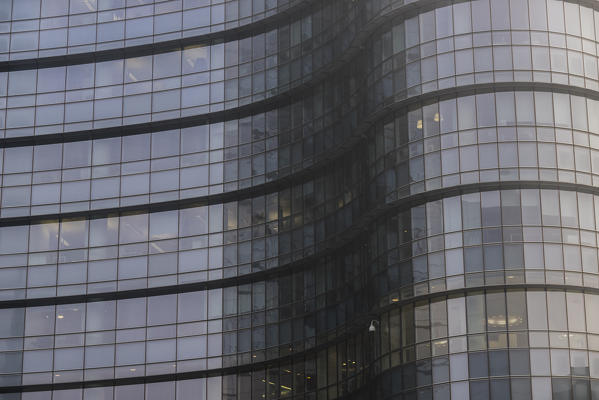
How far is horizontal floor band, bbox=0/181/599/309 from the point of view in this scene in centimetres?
5616

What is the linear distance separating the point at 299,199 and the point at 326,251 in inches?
158

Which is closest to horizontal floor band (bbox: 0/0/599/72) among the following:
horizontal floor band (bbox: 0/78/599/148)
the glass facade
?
the glass facade

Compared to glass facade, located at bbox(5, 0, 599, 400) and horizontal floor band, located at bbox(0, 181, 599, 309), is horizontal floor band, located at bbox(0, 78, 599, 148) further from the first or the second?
horizontal floor band, located at bbox(0, 181, 599, 309)

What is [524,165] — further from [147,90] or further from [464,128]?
[147,90]

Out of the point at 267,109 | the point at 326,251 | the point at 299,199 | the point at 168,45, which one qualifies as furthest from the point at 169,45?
the point at 326,251

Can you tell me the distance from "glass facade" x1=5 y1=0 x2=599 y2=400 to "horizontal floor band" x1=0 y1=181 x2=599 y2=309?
0.37ft

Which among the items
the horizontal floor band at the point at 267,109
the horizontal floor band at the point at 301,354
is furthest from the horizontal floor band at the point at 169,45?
the horizontal floor band at the point at 301,354

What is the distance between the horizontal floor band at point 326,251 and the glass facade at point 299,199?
113 mm

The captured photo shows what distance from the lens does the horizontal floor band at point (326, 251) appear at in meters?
56.2

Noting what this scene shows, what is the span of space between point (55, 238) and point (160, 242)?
21.9 ft

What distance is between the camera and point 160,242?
6944 centimetres

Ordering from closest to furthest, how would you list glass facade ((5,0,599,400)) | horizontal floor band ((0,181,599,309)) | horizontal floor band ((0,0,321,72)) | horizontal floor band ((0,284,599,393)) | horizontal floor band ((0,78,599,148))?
horizontal floor band ((0,284,599,393))
glass facade ((5,0,599,400))
horizontal floor band ((0,181,599,309))
horizontal floor band ((0,78,599,148))
horizontal floor band ((0,0,321,72))

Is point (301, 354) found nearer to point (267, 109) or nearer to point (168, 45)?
point (267, 109)

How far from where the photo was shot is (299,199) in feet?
220
